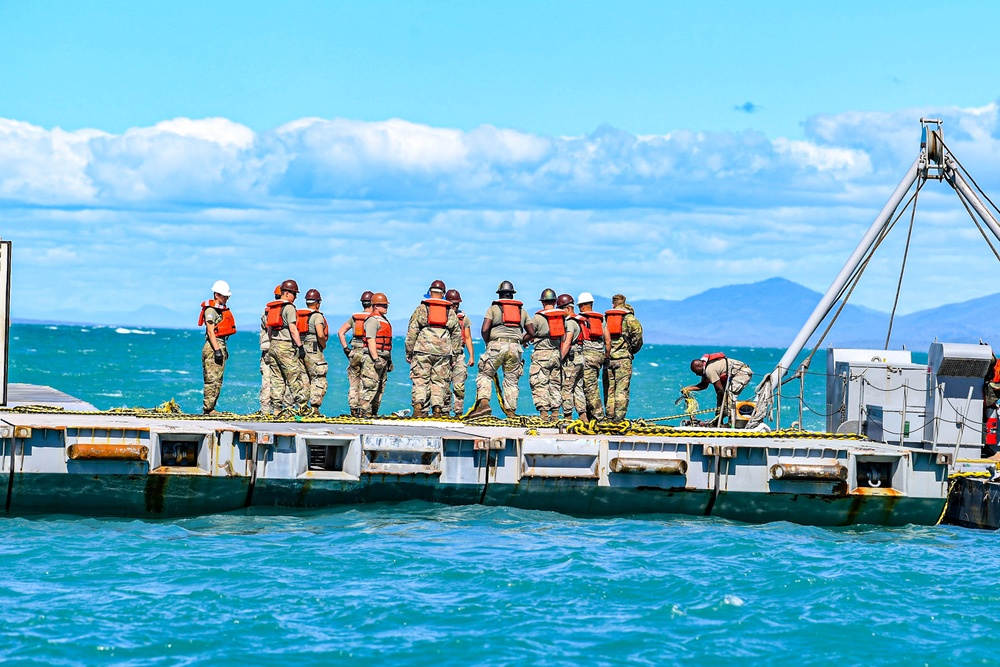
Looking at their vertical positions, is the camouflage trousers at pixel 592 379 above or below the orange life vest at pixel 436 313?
below

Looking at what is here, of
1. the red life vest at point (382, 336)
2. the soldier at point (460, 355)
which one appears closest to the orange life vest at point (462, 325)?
the soldier at point (460, 355)

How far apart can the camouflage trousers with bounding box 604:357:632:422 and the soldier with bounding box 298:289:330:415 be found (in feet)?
14.3

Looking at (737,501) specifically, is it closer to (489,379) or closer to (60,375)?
(489,379)

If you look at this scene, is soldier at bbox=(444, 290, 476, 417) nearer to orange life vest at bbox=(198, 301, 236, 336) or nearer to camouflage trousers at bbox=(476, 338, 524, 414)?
camouflage trousers at bbox=(476, 338, 524, 414)

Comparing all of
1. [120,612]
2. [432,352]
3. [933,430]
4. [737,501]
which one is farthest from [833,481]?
[120,612]

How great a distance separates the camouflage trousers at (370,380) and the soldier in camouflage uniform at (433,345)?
1.50 feet

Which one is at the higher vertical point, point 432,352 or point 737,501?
point 432,352

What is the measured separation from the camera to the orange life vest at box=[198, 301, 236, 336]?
18.0 meters

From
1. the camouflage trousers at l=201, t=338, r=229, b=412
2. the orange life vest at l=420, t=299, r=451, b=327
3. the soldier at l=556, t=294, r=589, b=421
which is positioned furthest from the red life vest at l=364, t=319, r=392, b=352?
the soldier at l=556, t=294, r=589, b=421

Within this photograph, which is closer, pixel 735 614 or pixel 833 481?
pixel 735 614

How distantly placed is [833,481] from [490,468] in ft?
14.7

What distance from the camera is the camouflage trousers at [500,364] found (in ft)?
62.2

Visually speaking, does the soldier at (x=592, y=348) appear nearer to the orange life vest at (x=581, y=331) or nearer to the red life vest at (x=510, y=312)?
the orange life vest at (x=581, y=331)

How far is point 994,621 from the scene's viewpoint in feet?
40.5
